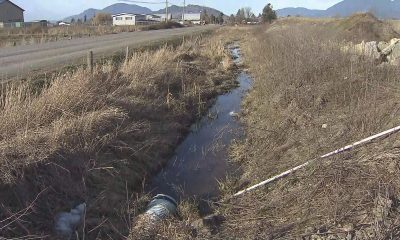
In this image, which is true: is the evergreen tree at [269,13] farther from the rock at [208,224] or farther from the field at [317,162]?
the rock at [208,224]

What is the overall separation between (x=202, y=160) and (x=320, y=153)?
2.97m

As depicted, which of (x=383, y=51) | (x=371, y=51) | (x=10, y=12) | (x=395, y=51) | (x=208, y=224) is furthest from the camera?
(x=10, y=12)

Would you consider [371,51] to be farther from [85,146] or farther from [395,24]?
[395,24]

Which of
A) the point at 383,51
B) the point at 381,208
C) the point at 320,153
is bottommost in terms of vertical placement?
the point at 320,153

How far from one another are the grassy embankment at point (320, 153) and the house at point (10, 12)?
7905cm

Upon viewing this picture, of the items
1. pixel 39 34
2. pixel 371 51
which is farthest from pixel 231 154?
pixel 39 34

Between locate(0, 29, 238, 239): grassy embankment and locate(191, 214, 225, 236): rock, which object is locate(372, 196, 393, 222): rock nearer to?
locate(191, 214, 225, 236): rock

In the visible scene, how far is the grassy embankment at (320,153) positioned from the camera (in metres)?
5.40

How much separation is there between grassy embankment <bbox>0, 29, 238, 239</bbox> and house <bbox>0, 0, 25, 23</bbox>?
7791 centimetres

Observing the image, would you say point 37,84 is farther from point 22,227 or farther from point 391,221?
point 391,221

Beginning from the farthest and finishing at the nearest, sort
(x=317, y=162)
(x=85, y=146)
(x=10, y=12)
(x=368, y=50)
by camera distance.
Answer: (x=10, y=12) → (x=368, y=50) → (x=85, y=146) → (x=317, y=162)

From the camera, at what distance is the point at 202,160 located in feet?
32.2

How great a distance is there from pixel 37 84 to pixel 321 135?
711cm

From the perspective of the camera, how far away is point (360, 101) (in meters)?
8.71
